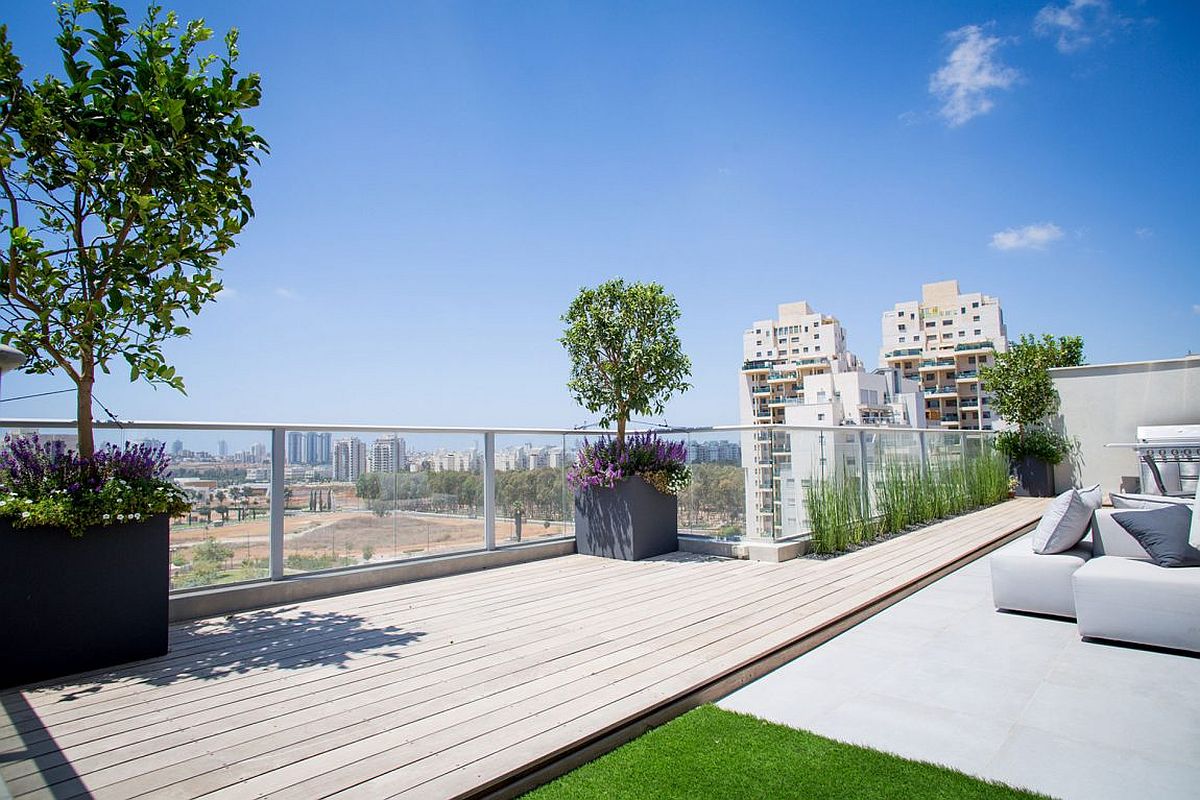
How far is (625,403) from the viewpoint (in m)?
6.68

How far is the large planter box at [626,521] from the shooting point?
20.9 ft

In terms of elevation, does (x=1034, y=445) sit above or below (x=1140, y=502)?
above

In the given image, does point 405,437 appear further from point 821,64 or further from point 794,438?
point 821,64

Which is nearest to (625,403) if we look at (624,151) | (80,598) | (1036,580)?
(1036,580)

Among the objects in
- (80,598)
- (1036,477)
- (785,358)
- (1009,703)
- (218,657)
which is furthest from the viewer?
(785,358)

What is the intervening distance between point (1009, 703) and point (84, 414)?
5.16 meters

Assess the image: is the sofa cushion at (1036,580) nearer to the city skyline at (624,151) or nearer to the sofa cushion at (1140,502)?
the sofa cushion at (1140,502)

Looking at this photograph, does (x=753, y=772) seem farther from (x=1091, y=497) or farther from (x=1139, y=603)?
(x=1091, y=497)

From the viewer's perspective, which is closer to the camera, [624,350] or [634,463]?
[634,463]

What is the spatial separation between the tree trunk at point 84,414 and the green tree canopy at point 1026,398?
13.8 meters

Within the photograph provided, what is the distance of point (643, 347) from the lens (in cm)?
656

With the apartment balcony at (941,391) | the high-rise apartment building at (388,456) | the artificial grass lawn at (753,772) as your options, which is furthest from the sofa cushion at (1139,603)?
the apartment balcony at (941,391)

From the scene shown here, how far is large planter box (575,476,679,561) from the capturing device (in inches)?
251

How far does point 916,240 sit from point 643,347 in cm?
1654
